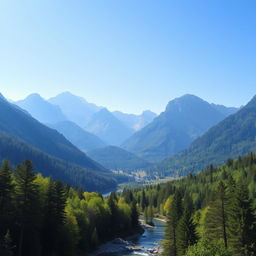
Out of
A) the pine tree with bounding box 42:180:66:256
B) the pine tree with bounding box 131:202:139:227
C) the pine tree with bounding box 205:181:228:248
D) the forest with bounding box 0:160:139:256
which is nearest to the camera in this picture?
the forest with bounding box 0:160:139:256

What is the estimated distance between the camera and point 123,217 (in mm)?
151750

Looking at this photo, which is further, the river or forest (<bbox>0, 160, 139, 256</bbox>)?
the river

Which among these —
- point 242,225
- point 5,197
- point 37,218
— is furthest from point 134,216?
point 5,197

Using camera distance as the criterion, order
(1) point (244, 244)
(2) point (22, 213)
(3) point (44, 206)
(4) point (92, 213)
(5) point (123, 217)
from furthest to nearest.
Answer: (5) point (123, 217), (4) point (92, 213), (3) point (44, 206), (2) point (22, 213), (1) point (244, 244)

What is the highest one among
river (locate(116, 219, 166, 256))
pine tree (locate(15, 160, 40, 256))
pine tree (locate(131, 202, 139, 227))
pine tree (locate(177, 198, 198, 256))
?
pine tree (locate(15, 160, 40, 256))

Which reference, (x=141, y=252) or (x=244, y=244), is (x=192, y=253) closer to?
(x=244, y=244)

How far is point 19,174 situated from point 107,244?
211 ft

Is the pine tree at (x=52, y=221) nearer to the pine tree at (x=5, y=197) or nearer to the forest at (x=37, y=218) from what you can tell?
the forest at (x=37, y=218)

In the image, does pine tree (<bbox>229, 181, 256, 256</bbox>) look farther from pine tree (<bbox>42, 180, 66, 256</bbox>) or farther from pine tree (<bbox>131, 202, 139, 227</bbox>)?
pine tree (<bbox>131, 202, 139, 227</bbox>)

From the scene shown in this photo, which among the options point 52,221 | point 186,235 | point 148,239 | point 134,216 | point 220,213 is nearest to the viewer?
point 186,235

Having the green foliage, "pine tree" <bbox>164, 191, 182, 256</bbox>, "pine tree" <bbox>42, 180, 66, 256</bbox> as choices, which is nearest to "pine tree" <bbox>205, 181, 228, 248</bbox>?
"pine tree" <bbox>164, 191, 182, 256</bbox>

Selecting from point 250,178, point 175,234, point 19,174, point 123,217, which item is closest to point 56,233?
point 19,174

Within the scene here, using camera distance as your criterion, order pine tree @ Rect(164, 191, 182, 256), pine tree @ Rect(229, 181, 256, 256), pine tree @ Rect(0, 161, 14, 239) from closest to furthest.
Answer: pine tree @ Rect(229, 181, 256, 256) → pine tree @ Rect(0, 161, 14, 239) → pine tree @ Rect(164, 191, 182, 256)

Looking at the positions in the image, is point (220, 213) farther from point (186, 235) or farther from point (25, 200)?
point (25, 200)
